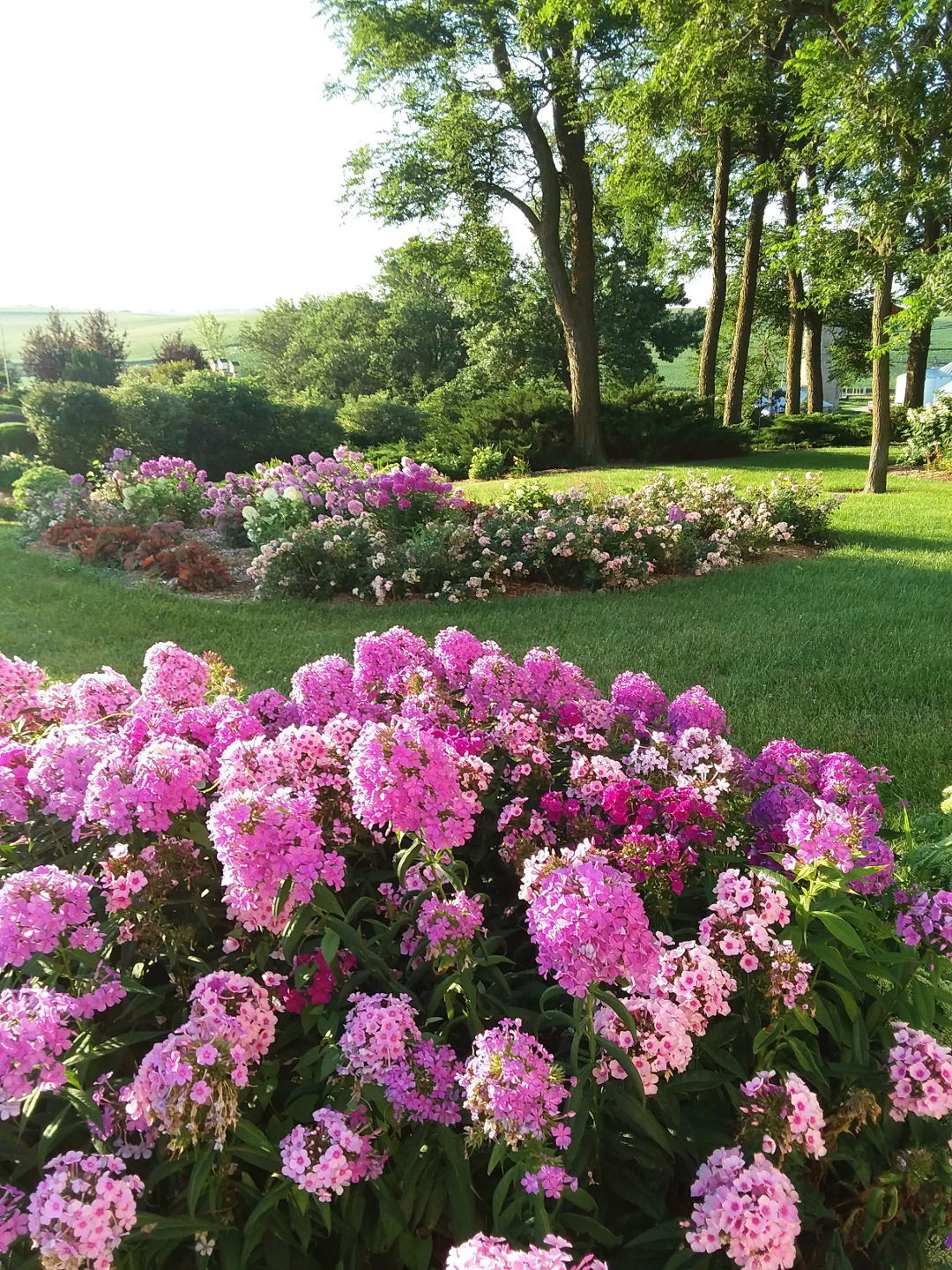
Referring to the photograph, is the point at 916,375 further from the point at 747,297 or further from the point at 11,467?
the point at 11,467

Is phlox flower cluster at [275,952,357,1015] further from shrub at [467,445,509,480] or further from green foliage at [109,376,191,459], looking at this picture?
green foliage at [109,376,191,459]

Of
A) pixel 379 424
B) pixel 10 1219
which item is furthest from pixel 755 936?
pixel 379 424

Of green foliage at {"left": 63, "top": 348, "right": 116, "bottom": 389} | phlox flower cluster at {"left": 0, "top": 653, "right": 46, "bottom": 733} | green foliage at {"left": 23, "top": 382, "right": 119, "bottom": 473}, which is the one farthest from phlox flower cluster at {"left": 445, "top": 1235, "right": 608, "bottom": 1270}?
green foliage at {"left": 63, "top": 348, "right": 116, "bottom": 389}

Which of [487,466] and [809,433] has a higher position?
[809,433]

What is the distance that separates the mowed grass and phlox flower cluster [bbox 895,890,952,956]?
70.9 inches

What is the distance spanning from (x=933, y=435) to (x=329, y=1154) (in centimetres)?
1721

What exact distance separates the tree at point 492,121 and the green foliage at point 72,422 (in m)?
6.88

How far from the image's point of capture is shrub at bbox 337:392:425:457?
21.5m

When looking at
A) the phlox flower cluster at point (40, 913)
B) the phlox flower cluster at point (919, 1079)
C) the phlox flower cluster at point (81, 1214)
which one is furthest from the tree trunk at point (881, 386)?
the phlox flower cluster at point (81, 1214)

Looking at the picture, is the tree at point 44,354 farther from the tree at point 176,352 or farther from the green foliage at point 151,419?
the green foliage at point 151,419

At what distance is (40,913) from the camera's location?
134 centimetres

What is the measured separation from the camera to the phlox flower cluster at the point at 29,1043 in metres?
1.17

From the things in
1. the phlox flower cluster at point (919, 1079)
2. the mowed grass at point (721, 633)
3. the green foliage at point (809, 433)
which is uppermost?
the green foliage at point (809, 433)

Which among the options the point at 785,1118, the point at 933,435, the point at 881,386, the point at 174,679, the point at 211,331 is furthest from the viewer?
the point at 211,331
